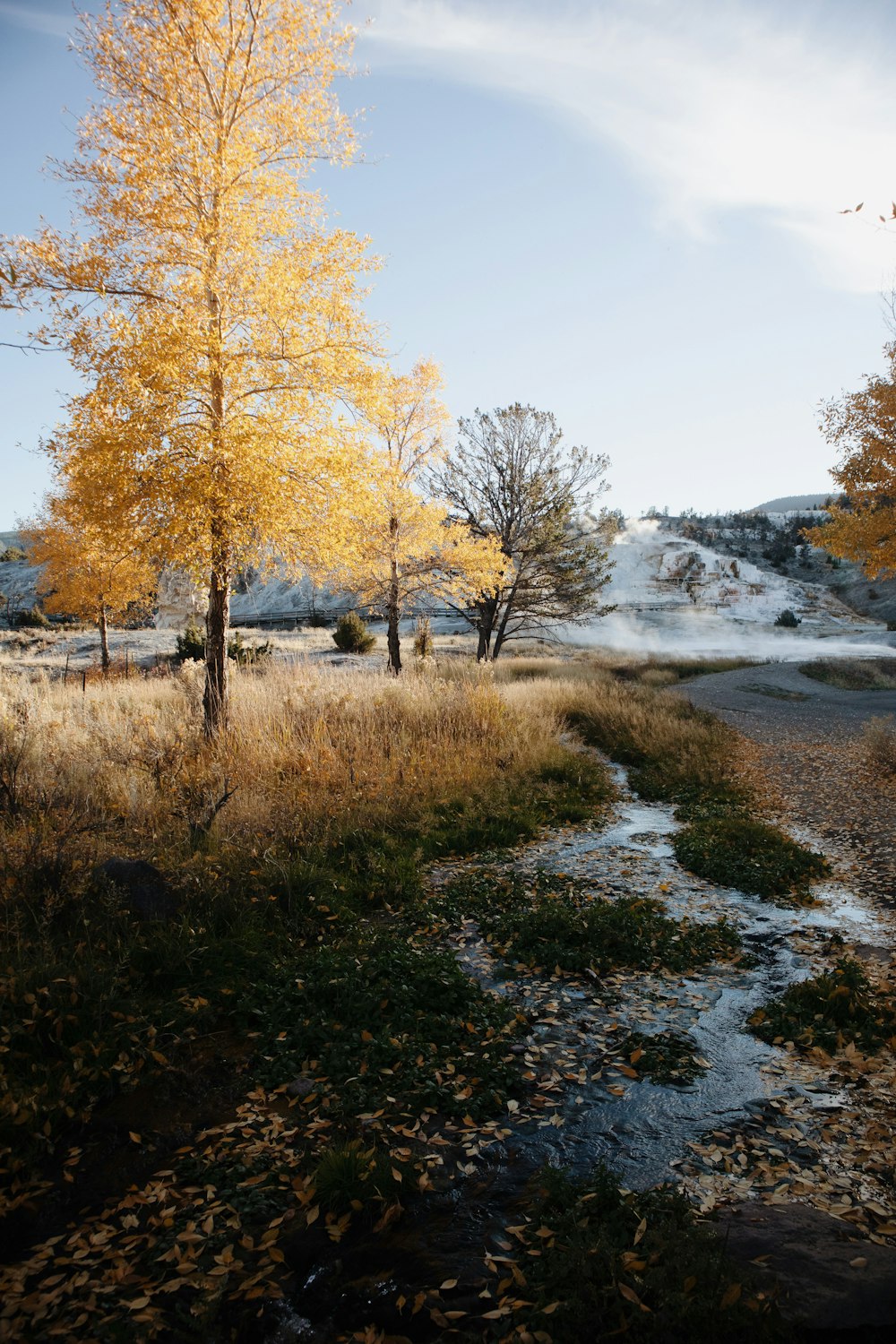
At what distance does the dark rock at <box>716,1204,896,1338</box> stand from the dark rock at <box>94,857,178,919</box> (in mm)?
4111

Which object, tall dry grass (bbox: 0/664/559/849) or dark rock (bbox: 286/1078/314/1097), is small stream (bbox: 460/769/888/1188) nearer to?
dark rock (bbox: 286/1078/314/1097)

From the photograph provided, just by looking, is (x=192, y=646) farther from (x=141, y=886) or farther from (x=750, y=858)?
(x=750, y=858)

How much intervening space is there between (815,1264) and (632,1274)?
68 cm

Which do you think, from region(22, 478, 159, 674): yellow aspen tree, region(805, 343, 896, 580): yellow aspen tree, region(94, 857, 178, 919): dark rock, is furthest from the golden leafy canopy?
region(805, 343, 896, 580): yellow aspen tree

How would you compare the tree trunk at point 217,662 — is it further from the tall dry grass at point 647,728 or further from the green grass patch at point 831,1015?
the green grass patch at point 831,1015

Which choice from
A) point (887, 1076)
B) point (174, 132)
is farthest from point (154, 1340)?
point (174, 132)

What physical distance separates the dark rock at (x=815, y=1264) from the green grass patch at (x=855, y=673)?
2071 centimetres

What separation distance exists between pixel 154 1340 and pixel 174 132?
11.3 metres

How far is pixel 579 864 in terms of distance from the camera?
→ 7406 millimetres

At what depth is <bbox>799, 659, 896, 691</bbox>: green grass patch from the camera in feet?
73.0

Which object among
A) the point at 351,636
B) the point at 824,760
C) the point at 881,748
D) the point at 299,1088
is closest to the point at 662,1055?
the point at 299,1088

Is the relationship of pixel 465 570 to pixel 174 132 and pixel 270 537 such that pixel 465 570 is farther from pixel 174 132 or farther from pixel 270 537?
pixel 174 132

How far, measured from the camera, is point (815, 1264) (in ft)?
8.53

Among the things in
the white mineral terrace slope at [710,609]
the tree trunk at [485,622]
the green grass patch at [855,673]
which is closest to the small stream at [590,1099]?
the tree trunk at [485,622]
